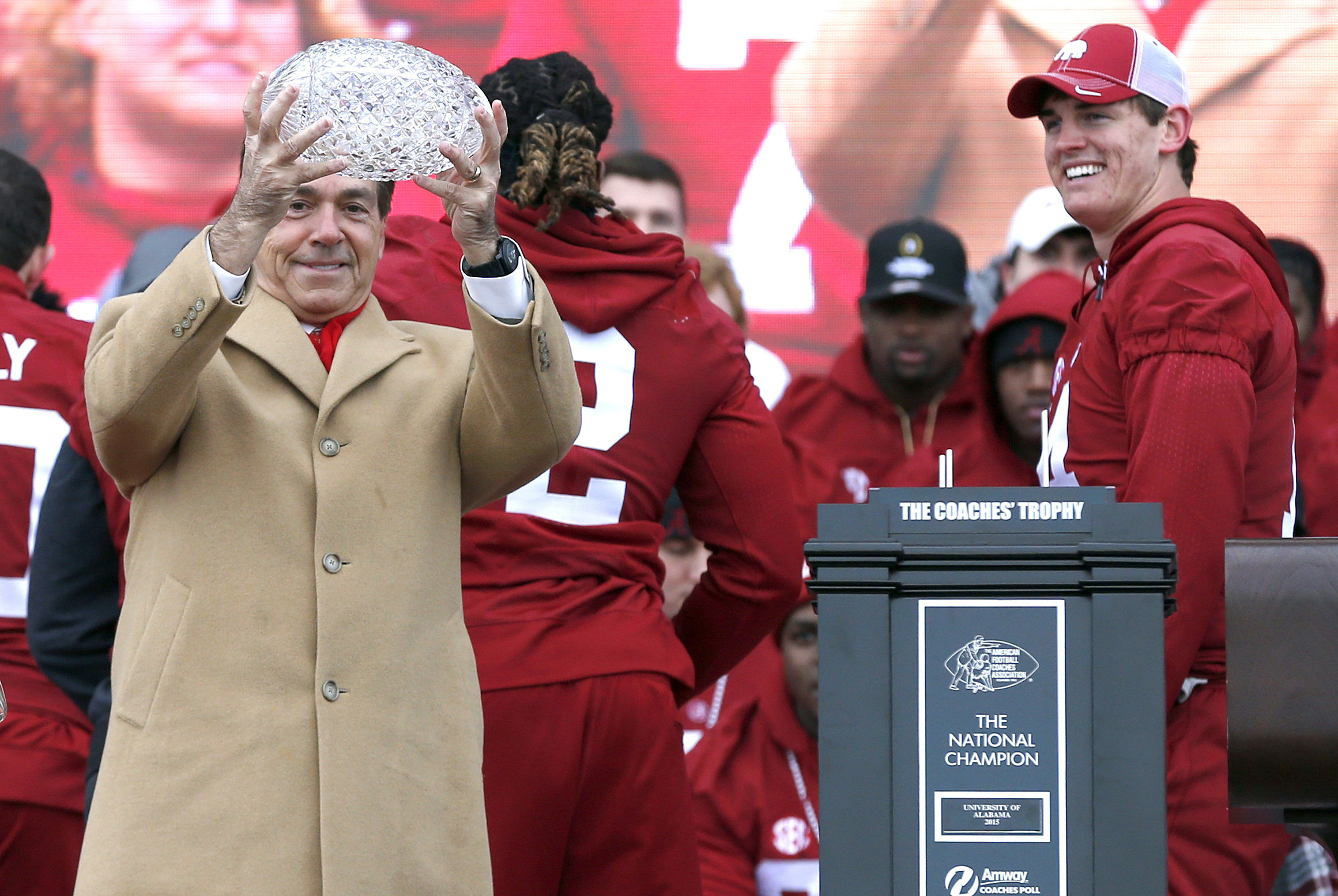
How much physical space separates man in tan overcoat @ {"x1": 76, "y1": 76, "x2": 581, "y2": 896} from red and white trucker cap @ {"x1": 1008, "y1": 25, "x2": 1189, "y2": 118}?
120 centimetres

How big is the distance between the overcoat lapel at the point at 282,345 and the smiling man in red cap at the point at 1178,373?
1277mm

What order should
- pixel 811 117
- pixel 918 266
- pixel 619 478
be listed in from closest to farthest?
pixel 619 478
pixel 918 266
pixel 811 117

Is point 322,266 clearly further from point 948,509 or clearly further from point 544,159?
point 948,509

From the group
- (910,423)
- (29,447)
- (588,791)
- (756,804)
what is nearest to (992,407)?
(910,423)

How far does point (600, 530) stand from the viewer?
3.20 metres

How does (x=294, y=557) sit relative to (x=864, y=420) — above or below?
below

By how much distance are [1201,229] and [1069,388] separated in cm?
34

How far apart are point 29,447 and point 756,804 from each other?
182 centimetres

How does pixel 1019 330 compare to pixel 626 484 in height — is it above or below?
above

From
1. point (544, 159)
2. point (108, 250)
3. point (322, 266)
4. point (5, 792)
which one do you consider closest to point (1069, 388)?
point (544, 159)

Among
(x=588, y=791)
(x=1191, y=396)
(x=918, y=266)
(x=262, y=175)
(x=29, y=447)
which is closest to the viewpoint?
(x=262, y=175)

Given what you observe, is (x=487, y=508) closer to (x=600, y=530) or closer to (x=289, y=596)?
(x=600, y=530)

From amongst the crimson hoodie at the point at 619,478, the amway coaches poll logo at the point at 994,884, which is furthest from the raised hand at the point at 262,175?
the amway coaches poll logo at the point at 994,884

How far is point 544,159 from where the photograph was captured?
10.6 ft
